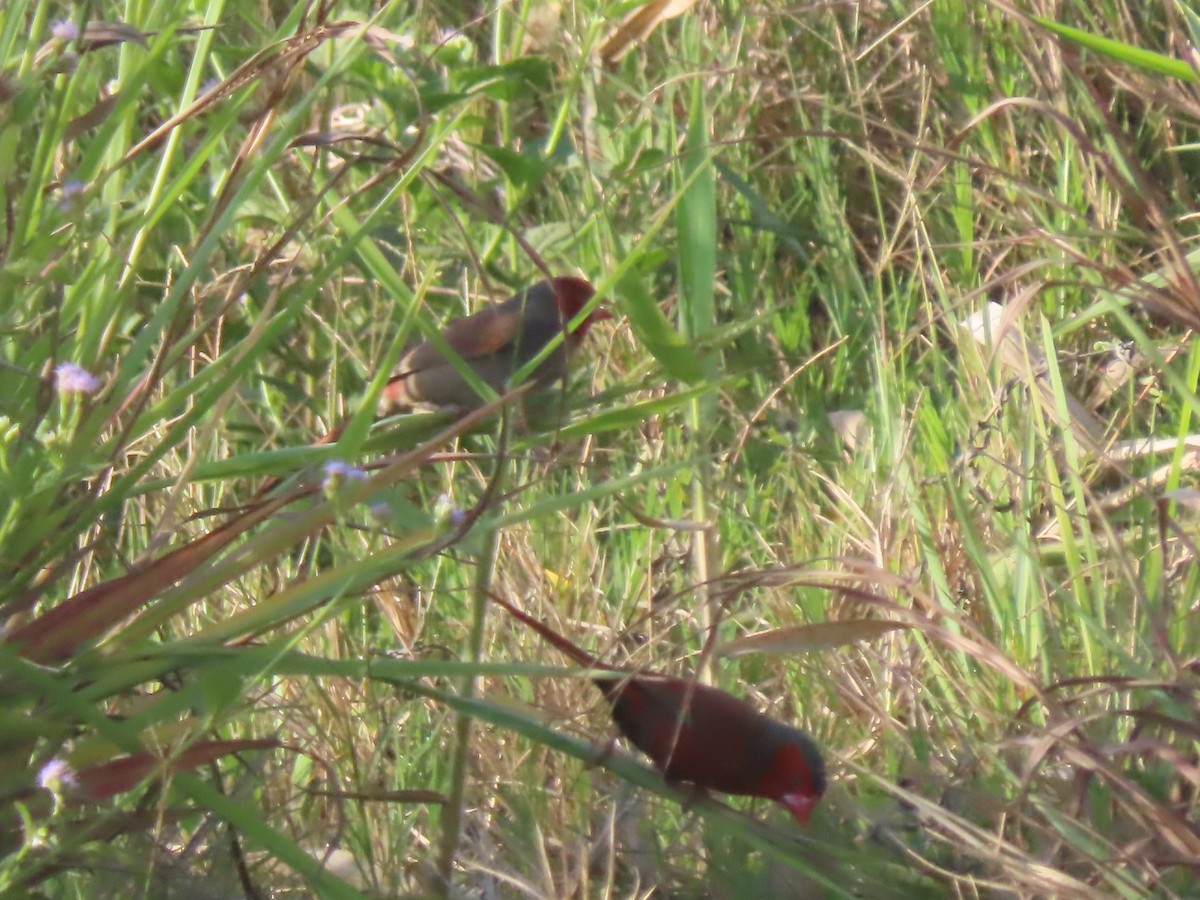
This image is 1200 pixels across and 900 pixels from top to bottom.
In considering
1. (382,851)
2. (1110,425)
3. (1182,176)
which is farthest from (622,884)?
(1182,176)

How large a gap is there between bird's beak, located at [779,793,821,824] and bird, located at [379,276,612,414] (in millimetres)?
1145

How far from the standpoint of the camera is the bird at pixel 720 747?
1.87m

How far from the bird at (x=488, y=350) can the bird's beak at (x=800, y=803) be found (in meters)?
1.14

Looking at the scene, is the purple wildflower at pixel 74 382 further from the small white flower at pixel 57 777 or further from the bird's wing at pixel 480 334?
the bird's wing at pixel 480 334

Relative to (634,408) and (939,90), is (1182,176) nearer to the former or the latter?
(939,90)

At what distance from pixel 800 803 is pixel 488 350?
1442 millimetres

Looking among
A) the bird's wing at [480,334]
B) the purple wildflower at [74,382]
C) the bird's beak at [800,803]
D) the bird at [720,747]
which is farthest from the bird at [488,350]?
the purple wildflower at [74,382]

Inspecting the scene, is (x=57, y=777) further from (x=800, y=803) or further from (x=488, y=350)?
(x=488, y=350)

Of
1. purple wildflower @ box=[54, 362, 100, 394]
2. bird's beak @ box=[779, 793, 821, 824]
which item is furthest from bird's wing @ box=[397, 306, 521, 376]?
purple wildflower @ box=[54, 362, 100, 394]

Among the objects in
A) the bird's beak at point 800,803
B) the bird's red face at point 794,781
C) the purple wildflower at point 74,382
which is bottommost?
the bird's beak at point 800,803

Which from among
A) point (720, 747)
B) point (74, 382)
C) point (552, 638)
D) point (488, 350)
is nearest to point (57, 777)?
point (74, 382)

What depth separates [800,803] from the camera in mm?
1875

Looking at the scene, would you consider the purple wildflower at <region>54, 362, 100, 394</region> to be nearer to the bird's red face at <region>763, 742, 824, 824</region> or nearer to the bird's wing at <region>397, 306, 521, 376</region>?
the bird's red face at <region>763, 742, 824, 824</region>

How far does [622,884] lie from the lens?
6.27 ft
